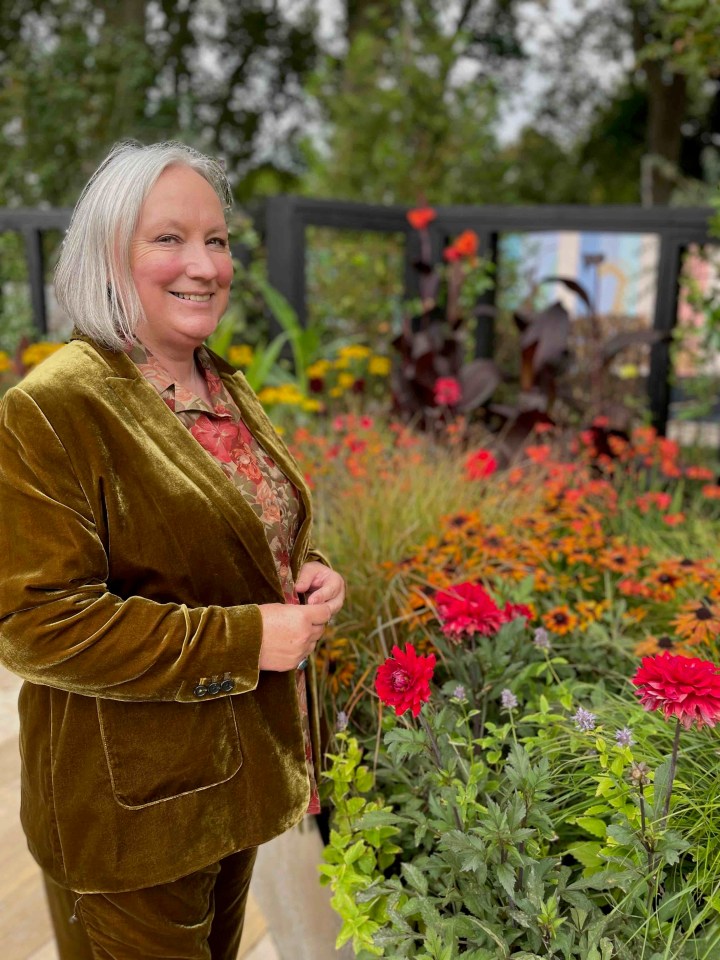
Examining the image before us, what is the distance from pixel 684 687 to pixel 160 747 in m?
0.74

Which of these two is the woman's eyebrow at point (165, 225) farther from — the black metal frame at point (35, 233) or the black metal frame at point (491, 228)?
the black metal frame at point (35, 233)

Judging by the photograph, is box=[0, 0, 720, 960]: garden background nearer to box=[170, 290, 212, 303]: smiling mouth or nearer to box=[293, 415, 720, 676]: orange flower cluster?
box=[293, 415, 720, 676]: orange flower cluster

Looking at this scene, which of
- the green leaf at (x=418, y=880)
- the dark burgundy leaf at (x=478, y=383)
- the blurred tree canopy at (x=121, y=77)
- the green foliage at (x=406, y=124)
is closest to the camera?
the green leaf at (x=418, y=880)

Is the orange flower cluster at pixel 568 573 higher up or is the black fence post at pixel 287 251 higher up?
the black fence post at pixel 287 251

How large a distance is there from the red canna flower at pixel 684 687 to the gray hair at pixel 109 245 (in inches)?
34.4

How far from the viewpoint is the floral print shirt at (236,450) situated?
4.36 feet

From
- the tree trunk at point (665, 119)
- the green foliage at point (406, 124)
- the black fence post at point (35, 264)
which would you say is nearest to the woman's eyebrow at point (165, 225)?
the black fence post at point (35, 264)

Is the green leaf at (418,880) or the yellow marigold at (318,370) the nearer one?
the green leaf at (418,880)

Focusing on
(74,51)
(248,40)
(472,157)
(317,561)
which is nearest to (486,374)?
(317,561)

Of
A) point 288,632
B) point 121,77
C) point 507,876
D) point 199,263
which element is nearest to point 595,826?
point 507,876

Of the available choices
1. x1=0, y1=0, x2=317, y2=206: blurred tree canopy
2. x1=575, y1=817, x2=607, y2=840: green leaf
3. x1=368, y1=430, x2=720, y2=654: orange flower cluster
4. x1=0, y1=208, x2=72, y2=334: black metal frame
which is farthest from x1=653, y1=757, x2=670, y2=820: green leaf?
x1=0, y1=0, x2=317, y2=206: blurred tree canopy

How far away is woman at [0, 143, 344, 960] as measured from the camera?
1.15 m

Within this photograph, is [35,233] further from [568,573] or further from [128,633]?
[128,633]

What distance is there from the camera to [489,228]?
4980 mm
